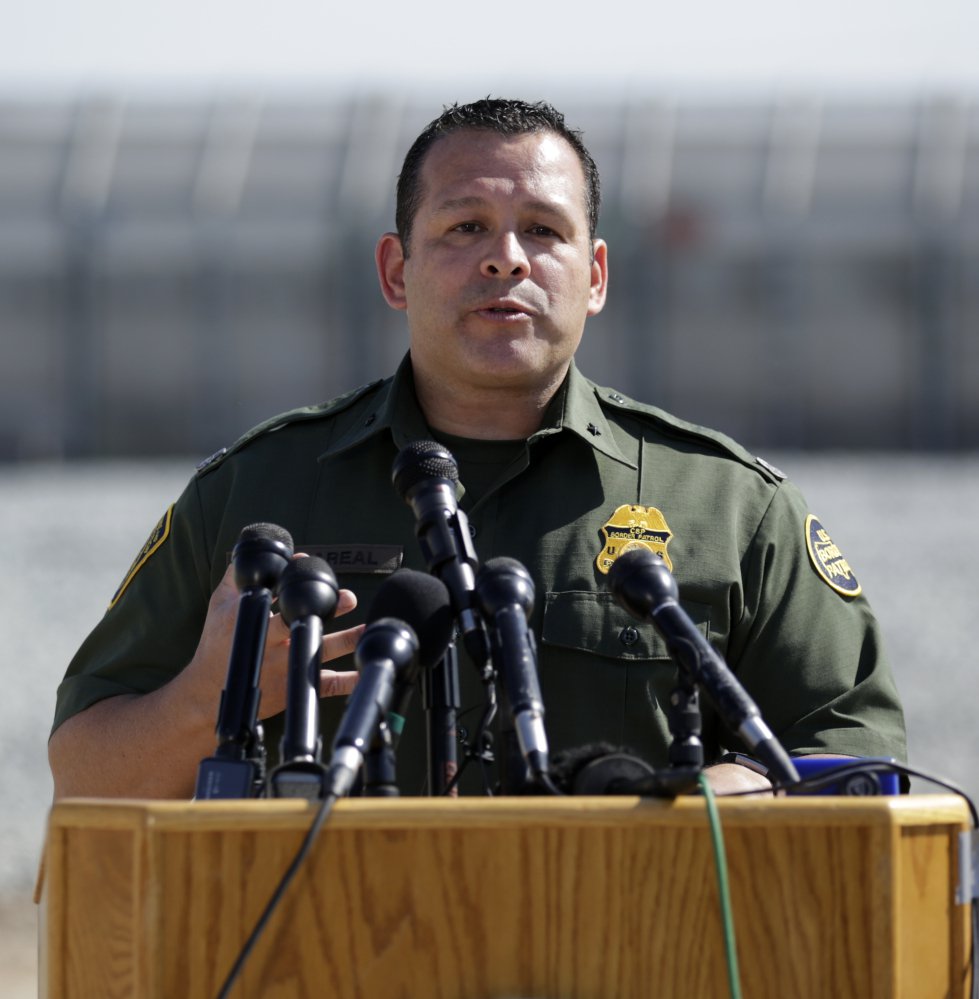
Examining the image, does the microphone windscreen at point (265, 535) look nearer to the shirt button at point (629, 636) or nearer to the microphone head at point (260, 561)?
the microphone head at point (260, 561)

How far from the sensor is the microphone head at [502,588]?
6.10 feet

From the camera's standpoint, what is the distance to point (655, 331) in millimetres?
18016

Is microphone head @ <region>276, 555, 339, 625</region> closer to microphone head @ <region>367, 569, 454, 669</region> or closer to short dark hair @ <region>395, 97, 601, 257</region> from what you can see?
microphone head @ <region>367, 569, 454, 669</region>

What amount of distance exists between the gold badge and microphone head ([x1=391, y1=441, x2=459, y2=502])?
2.65ft

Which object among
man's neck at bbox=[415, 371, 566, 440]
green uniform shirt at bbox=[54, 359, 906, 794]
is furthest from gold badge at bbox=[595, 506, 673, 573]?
man's neck at bbox=[415, 371, 566, 440]

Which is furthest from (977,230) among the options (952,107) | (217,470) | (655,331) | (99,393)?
(217,470)

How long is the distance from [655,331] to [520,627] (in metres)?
Answer: 16.4

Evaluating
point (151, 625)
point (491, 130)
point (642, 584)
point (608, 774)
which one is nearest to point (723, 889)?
point (608, 774)

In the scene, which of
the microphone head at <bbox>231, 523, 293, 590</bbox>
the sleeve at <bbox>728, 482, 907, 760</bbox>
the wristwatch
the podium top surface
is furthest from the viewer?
the sleeve at <bbox>728, 482, 907, 760</bbox>

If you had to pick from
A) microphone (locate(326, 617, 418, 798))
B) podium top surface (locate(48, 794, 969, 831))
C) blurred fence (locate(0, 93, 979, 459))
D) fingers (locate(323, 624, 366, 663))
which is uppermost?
blurred fence (locate(0, 93, 979, 459))

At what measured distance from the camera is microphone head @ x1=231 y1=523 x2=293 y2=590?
6.55 ft

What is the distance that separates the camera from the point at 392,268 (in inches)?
120

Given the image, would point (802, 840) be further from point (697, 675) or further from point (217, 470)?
point (217, 470)

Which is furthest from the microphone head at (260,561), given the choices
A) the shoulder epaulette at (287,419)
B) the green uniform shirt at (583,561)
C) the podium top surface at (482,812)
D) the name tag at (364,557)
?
the shoulder epaulette at (287,419)
